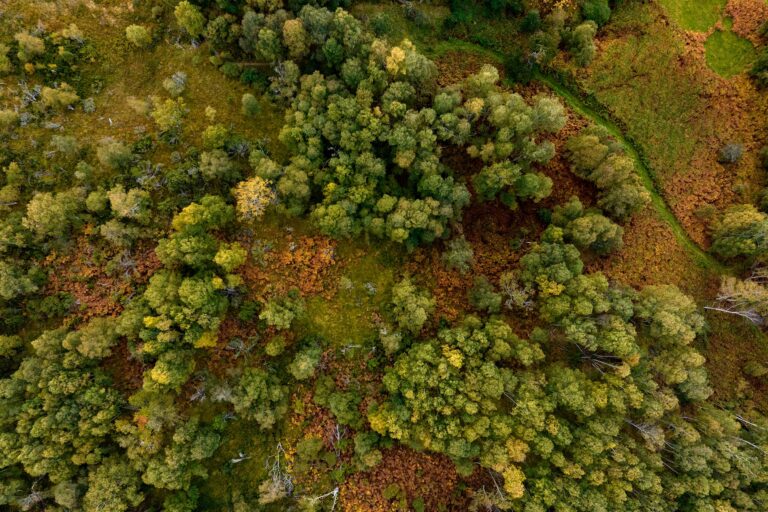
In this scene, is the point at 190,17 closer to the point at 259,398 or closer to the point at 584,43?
the point at 259,398

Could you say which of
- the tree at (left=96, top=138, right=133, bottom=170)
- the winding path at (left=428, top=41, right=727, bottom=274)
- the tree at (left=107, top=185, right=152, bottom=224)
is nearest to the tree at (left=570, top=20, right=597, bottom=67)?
the winding path at (left=428, top=41, right=727, bottom=274)

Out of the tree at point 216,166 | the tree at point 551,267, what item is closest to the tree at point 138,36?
the tree at point 216,166

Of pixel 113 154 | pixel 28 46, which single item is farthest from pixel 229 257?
pixel 28 46

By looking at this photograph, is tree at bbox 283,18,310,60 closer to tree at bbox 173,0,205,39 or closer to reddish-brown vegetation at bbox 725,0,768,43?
tree at bbox 173,0,205,39

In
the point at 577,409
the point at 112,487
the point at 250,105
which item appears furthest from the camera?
the point at 250,105

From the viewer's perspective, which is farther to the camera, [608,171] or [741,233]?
[741,233]

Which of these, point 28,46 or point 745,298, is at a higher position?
point 745,298

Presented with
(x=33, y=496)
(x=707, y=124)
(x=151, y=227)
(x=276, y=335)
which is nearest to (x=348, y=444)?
(x=276, y=335)
